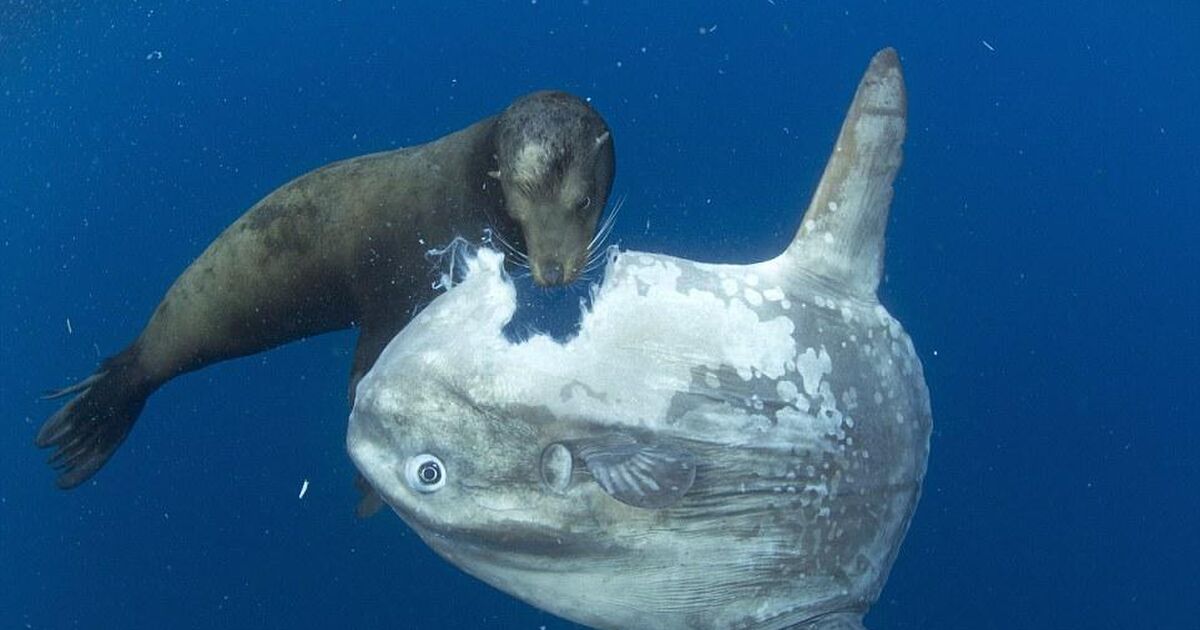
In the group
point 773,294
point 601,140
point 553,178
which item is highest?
point 601,140

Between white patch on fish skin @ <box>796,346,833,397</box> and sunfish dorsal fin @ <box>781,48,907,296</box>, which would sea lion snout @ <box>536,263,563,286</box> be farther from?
white patch on fish skin @ <box>796,346,833,397</box>

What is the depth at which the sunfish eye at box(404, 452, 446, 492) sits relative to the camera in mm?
2623

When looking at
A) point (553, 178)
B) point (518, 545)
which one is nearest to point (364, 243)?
point (553, 178)

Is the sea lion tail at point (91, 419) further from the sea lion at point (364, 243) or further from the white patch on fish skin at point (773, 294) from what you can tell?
the white patch on fish skin at point (773, 294)

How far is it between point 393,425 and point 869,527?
1.52 meters

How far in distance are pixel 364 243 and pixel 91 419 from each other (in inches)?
78.0

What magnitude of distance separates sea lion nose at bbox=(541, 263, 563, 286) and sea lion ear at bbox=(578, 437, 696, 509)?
45.8 inches

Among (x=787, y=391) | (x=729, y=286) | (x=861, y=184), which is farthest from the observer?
(x=861, y=184)

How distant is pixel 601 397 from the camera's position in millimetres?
2689

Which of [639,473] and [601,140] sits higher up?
[601,140]

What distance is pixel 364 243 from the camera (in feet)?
14.9

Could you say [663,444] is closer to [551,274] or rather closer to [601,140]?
[551,274]

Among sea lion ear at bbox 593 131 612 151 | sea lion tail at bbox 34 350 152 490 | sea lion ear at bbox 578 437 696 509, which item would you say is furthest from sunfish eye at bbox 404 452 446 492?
sea lion tail at bbox 34 350 152 490

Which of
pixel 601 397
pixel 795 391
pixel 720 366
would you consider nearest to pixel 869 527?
pixel 795 391
